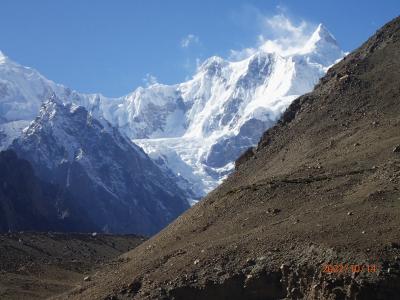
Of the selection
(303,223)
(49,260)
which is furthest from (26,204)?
(303,223)

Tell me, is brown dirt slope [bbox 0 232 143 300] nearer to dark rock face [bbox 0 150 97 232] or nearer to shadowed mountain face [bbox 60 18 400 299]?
shadowed mountain face [bbox 60 18 400 299]

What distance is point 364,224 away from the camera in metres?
30.6

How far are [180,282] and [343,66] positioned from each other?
33.6 meters

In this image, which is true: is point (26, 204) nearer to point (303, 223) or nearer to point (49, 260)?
point (49, 260)

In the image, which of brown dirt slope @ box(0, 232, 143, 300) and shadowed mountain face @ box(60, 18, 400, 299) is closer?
shadowed mountain face @ box(60, 18, 400, 299)

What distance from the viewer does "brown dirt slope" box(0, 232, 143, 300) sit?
54.7 meters

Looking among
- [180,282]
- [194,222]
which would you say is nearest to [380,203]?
[180,282]

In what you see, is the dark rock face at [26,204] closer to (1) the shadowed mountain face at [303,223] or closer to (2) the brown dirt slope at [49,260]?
(2) the brown dirt slope at [49,260]
